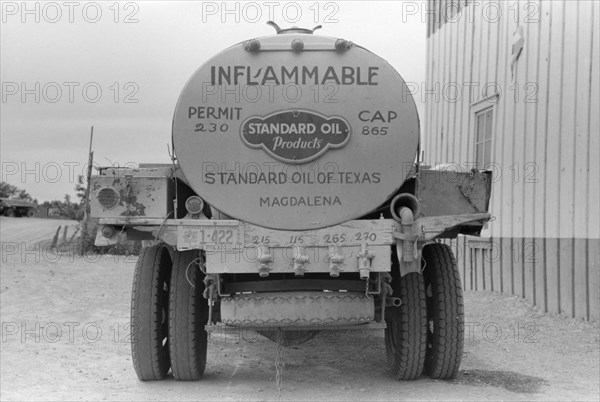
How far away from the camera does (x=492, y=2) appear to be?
1108 centimetres

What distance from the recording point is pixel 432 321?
235 inches

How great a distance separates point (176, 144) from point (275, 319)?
139 centimetres

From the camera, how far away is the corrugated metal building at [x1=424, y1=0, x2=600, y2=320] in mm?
8219

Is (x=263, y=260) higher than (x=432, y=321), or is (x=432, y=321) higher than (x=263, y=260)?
(x=263, y=260)

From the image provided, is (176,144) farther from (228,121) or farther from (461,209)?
(461,209)

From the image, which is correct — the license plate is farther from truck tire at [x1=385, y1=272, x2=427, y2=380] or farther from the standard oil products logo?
truck tire at [x1=385, y1=272, x2=427, y2=380]

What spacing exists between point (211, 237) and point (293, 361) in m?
2.12

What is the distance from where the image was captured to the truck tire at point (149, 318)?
18.6ft

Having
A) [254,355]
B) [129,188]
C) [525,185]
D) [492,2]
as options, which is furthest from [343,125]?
[492,2]

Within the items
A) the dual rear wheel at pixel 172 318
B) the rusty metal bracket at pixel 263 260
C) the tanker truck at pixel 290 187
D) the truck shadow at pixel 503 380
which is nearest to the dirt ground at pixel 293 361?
the truck shadow at pixel 503 380

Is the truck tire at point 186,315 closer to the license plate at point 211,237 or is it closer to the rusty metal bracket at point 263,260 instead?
the license plate at point 211,237

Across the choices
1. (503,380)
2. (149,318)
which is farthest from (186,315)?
(503,380)

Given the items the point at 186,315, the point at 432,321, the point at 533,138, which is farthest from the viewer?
the point at 533,138

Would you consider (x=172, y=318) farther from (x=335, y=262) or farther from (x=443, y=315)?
(x=443, y=315)
